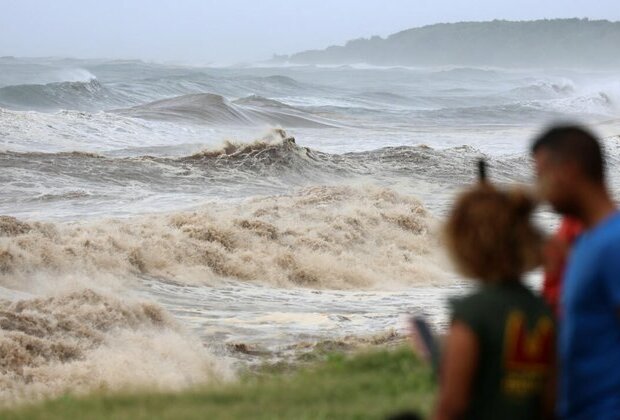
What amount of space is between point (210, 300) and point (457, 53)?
7017 inches

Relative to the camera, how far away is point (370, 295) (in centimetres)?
1444

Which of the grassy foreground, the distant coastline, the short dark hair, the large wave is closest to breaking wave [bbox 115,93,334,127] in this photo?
the large wave

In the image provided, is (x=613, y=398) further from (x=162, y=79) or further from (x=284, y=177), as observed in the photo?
(x=162, y=79)

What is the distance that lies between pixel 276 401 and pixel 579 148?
8.03ft

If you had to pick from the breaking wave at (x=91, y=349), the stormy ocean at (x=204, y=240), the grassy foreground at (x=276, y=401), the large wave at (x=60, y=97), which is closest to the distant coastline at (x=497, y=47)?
the large wave at (x=60, y=97)

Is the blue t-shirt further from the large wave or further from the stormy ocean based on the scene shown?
the large wave

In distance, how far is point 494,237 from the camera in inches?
119

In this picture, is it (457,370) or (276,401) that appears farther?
(276,401)

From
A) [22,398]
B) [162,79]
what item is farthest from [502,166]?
[162,79]

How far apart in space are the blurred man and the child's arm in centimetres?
30

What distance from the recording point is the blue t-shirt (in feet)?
9.84

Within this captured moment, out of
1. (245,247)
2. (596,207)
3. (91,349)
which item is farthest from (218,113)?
(596,207)

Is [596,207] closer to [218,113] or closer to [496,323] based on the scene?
[496,323]

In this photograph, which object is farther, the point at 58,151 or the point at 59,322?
the point at 58,151
